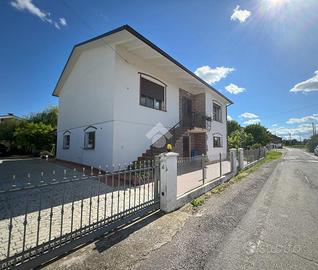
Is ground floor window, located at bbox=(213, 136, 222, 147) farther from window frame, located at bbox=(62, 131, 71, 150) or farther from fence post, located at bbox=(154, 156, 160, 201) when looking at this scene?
fence post, located at bbox=(154, 156, 160, 201)

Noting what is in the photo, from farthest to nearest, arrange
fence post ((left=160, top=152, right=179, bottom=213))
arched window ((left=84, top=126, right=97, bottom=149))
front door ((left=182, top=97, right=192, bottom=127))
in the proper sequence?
1. front door ((left=182, top=97, right=192, bottom=127))
2. arched window ((left=84, top=126, right=97, bottom=149))
3. fence post ((left=160, top=152, right=179, bottom=213))

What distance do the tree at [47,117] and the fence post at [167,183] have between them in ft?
93.5

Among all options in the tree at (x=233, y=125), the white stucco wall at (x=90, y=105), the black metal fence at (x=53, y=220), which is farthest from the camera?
the tree at (x=233, y=125)

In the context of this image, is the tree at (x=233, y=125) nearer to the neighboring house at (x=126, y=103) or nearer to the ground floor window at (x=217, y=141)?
the ground floor window at (x=217, y=141)

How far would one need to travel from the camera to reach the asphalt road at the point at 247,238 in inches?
115

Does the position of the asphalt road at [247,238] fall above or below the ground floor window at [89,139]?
below

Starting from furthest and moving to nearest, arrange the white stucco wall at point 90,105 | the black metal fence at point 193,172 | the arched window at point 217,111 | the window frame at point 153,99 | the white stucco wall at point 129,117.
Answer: the arched window at point 217,111
the window frame at point 153,99
the white stucco wall at point 90,105
the white stucco wall at point 129,117
the black metal fence at point 193,172

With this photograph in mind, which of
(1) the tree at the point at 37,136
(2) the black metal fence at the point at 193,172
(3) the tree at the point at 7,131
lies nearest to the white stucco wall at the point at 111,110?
(2) the black metal fence at the point at 193,172

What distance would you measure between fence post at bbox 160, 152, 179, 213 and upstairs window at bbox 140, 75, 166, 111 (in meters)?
7.42

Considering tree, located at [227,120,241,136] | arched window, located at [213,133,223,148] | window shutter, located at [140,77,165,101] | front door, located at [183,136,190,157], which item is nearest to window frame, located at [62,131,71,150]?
window shutter, located at [140,77,165,101]

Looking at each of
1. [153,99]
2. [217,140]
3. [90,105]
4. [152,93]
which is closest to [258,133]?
[217,140]

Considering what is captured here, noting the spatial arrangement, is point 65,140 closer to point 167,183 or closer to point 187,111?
point 187,111

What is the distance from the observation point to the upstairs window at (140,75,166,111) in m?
12.2

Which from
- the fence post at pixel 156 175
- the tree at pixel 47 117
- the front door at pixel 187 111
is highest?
the tree at pixel 47 117
